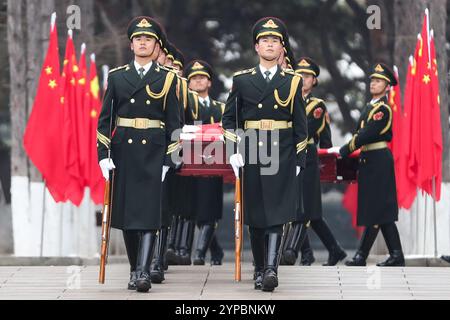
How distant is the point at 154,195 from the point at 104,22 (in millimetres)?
15452

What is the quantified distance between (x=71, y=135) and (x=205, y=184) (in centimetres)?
279

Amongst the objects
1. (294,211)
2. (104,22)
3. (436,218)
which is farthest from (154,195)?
(104,22)

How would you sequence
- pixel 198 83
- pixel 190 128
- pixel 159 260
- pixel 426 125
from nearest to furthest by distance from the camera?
pixel 159 260 → pixel 190 128 → pixel 198 83 → pixel 426 125

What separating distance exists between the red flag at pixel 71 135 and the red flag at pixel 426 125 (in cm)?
391

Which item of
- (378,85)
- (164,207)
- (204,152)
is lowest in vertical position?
(164,207)

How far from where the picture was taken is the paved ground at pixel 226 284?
1224 centimetres

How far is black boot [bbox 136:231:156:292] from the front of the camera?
40.6ft

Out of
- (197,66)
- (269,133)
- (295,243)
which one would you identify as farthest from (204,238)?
(269,133)

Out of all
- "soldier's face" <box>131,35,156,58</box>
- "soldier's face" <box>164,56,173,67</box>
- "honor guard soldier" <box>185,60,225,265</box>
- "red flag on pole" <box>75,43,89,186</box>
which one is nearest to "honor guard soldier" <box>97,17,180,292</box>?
"soldier's face" <box>131,35,156,58</box>

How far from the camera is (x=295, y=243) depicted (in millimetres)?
16000

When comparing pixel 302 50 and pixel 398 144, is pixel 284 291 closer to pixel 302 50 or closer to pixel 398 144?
pixel 398 144

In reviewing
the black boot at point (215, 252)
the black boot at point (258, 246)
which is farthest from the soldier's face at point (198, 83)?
the black boot at point (258, 246)

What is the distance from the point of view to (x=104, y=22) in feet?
91.5

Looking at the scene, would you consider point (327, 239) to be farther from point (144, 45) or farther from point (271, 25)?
point (144, 45)
